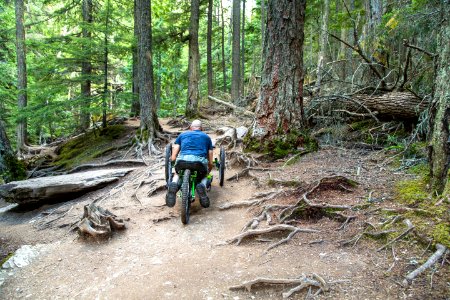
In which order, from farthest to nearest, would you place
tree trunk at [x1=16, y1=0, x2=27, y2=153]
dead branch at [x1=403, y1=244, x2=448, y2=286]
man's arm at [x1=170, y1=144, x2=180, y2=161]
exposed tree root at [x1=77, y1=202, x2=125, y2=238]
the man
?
1. tree trunk at [x1=16, y1=0, x2=27, y2=153]
2. man's arm at [x1=170, y1=144, x2=180, y2=161]
3. the man
4. exposed tree root at [x1=77, y1=202, x2=125, y2=238]
5. dead branch at [x1=403, y1=244, x2=448, y2=286]

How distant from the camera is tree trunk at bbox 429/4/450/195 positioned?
366cm

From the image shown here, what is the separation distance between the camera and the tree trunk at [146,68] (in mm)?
10805

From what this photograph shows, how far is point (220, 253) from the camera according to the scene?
4.22 metres

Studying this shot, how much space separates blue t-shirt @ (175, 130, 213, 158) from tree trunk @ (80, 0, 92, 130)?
747 centimetres

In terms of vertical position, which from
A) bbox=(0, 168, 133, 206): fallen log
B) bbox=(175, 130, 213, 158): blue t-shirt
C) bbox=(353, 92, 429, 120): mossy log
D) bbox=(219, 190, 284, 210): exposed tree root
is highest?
bbox=(353, 92, 429, 120): mossy log

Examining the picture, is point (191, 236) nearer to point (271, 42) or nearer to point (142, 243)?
point (142, 243)

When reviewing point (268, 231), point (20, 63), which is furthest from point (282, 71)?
point (20, 63)

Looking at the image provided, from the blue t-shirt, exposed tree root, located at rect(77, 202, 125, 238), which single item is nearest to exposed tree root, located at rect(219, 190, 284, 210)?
the blue t-shirt

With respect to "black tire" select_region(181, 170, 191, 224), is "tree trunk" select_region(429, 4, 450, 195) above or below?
above

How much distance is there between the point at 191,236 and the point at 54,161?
454 inches

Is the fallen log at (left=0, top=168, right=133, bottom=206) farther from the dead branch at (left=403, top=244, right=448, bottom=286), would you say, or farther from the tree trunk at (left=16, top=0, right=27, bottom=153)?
the tree trunk at (left=16, top=0, right=27, bottom=153)

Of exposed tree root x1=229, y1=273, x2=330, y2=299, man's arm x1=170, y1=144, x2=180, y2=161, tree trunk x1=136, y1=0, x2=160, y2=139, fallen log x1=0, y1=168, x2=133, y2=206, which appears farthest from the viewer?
tree trunk x1=136, y1=0, x2=160, y2=139

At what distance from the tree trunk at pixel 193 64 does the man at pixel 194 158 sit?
9389mm

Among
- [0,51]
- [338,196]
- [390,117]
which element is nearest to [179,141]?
[338,196]
